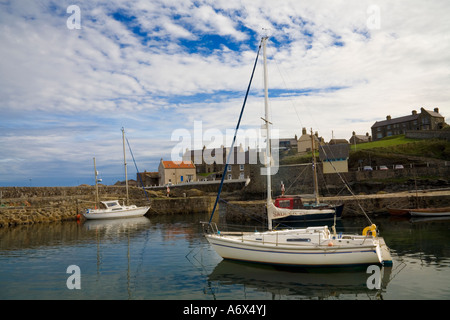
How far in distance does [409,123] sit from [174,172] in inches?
2183

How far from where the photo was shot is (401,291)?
11.7 meters

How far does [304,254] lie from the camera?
14.0 metres

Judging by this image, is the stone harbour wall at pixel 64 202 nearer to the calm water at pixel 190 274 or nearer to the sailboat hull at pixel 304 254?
the calm water at pixel 190 274

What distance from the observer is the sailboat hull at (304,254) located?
13688mm

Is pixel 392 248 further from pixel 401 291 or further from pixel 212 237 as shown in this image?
pixel 212 237

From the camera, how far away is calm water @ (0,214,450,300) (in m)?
12.2

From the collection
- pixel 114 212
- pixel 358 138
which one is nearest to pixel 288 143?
pixel 358 138

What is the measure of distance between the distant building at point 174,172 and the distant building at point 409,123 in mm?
48301

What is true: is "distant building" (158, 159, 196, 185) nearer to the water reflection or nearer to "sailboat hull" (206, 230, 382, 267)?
"sailboat hull" (206, 230, 382, 267)

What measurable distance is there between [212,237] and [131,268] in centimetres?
442

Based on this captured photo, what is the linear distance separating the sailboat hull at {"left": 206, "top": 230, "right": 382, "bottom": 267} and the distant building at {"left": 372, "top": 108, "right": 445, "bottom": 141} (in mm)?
69645

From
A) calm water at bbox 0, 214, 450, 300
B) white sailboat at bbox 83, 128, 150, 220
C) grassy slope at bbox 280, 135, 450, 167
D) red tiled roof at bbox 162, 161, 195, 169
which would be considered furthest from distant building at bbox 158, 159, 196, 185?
calm water at bbox 0, 214, 450, 300

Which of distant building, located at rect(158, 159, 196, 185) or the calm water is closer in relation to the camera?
the calm water

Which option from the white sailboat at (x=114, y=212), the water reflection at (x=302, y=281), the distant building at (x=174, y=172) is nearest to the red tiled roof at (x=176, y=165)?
the distant building at (x=174, y=172)
